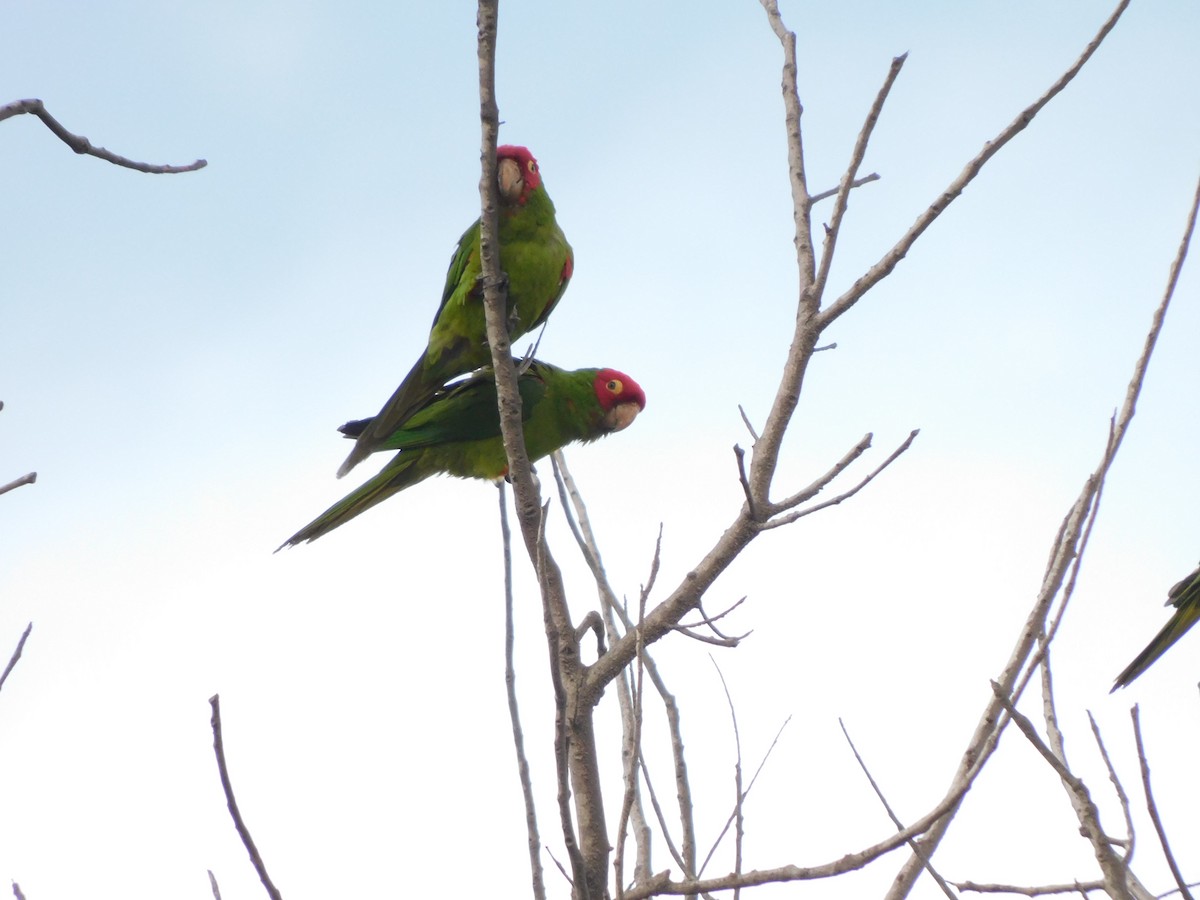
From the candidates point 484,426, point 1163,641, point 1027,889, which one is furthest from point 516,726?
point 484,426

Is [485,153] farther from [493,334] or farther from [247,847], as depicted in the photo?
[247,847]

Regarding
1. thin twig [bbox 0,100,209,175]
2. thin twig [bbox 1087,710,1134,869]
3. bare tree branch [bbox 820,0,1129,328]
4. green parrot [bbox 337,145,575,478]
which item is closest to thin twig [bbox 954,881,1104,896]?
thin twig [bbox 1087,710,1134,869]

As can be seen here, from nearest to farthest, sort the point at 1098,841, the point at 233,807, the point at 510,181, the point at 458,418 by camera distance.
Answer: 1. the point at 233,807
2. the point at 1098,841
3. the point at 510,181
4. the point at 458,418

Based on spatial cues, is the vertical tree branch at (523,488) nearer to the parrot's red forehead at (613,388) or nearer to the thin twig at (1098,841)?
the thin twig at (1098,841)

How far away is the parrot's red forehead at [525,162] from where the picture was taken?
4828 mm

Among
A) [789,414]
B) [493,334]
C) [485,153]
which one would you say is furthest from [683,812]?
[485,153]

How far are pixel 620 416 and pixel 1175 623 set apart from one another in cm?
269

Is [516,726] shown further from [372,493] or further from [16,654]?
[372,493]

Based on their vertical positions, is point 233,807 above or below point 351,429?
below

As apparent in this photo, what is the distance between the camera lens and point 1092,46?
2.64 meters

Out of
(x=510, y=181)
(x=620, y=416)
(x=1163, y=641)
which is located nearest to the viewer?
(x=1163, y=641)

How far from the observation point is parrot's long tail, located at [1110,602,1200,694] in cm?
357

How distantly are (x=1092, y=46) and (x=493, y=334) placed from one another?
1.58 metres

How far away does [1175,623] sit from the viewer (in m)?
3.72
